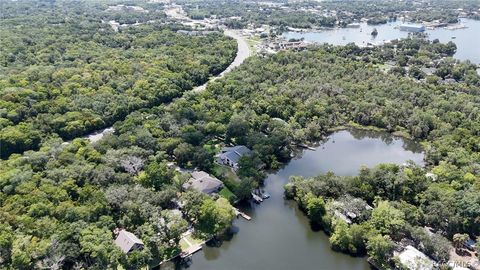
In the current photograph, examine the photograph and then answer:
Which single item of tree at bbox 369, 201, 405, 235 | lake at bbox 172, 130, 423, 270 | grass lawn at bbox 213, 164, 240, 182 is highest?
tree at bbox 369, 201, 405, 235

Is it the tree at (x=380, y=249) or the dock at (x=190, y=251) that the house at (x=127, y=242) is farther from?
the tree at (x=380, y=249)

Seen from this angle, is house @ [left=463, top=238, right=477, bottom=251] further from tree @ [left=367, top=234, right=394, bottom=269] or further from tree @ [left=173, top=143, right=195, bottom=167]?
tree @ [left=173, top=143, right=195, bottom=167]

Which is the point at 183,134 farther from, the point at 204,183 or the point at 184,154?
the point at 204,183

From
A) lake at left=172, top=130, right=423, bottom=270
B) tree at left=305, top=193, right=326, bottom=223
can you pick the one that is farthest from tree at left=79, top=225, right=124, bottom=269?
tree at left=305, top=193, right=326, bottom=223

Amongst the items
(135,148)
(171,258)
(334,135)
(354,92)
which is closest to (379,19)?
(354,92)

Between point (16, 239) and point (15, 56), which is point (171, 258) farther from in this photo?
point (15, 56)

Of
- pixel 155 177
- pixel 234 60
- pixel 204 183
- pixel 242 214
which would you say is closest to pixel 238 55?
pixel 234 60
